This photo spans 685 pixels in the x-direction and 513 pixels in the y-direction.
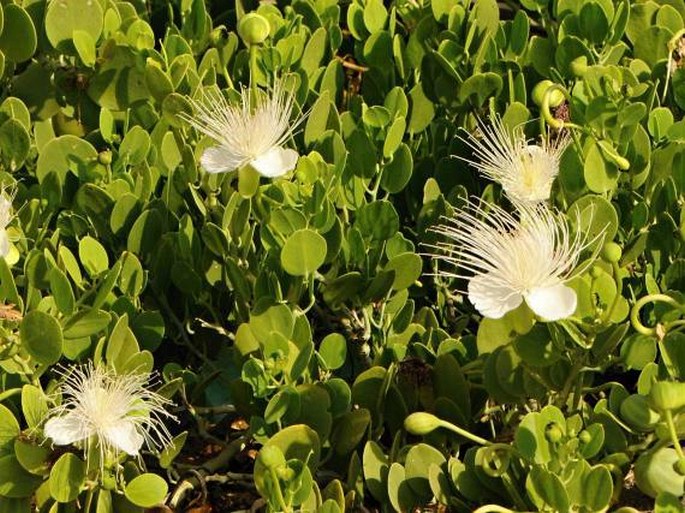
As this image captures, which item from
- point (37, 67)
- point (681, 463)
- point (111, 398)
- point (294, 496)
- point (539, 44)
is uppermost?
point (37, 67)

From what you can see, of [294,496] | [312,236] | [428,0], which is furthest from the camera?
[428,0]

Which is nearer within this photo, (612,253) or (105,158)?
(612,253)

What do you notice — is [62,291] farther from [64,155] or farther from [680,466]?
[680,466]

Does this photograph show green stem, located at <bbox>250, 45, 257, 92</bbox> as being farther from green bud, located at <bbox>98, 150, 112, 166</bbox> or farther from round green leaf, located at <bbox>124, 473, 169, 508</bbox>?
round green leaf, located at <bbox>124, 473, 169, 508</bbox>

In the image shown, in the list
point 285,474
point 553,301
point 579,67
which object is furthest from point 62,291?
point 579,67

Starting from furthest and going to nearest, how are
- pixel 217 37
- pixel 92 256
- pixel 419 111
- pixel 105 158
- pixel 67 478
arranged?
pixel 217 37, pixel 419 111, pixel 105 158, pixel 92 256, pixel 67 478

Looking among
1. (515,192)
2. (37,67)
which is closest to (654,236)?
(515,192)

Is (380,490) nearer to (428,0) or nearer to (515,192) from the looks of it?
(515,192)
